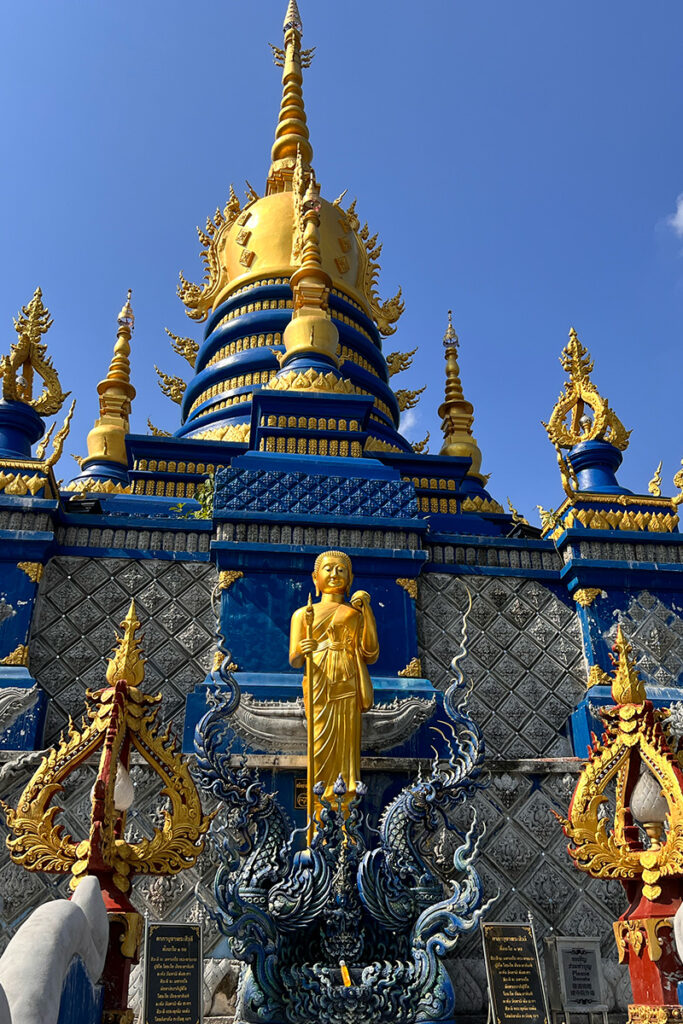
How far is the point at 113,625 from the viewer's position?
8945 millimetres

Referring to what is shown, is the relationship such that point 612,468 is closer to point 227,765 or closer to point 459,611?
point 459,611

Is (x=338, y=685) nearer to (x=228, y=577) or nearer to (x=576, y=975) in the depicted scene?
(x=228, y=577)

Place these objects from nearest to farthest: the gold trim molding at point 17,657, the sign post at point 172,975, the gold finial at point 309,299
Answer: the sign post at point 172,975
the gold trim molding at point 17,657
the gold finial at point 309,299

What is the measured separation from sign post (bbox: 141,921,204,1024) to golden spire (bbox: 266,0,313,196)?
666 inches

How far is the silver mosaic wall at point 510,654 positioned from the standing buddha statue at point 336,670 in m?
1.66

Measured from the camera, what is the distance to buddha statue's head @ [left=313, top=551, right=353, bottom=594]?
7.92 m

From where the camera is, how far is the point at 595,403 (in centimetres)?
1130

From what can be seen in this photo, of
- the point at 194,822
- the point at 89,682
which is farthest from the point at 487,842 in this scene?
the point at 89,682

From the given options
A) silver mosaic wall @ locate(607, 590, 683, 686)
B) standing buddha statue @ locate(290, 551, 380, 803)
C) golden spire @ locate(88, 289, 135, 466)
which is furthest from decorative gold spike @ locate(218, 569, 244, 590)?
golden spire @ locate(88, 289, 135, 466)

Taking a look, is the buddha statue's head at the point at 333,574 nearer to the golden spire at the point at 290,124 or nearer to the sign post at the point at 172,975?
the sign post at the point at 172,975

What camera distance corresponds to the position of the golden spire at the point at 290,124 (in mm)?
20484

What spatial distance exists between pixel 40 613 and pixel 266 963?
4393 mm

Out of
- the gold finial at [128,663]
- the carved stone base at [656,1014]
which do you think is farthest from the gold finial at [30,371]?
the carved stone base at [656,1014]

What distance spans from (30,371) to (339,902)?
784cm
